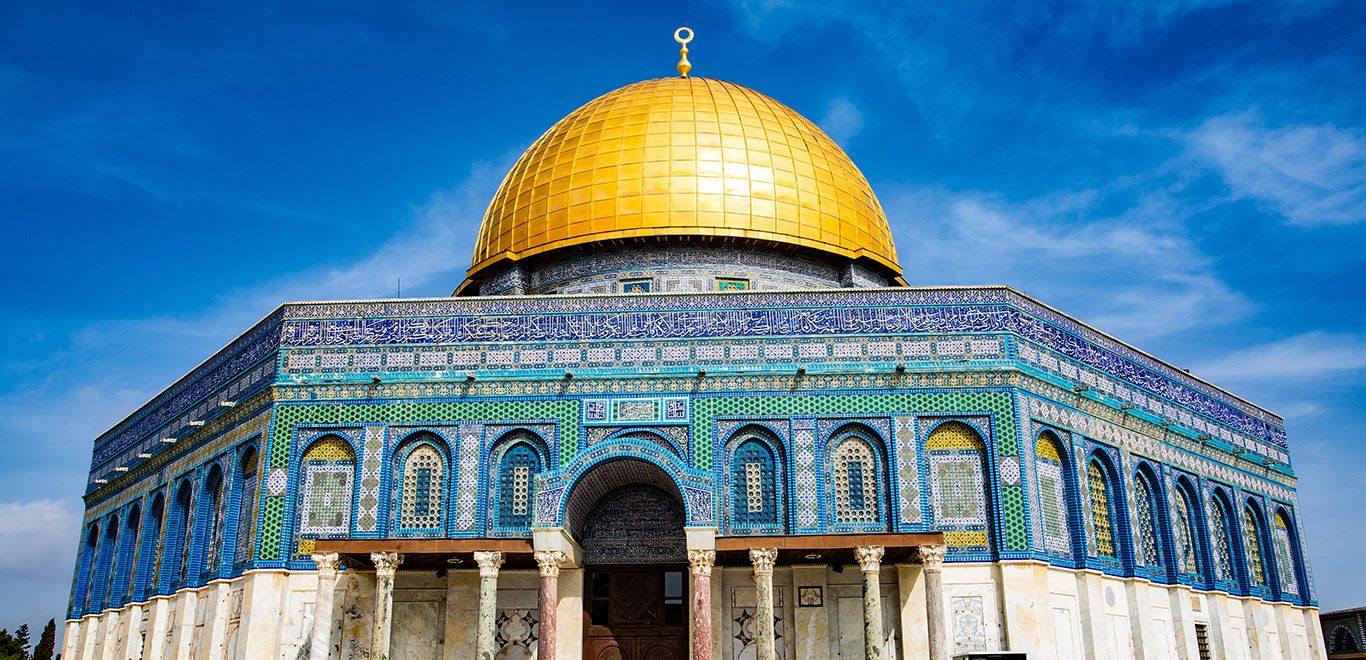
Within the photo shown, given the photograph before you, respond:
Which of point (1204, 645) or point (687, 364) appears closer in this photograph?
point (687, 364)

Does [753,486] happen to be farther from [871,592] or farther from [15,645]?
[15,645]

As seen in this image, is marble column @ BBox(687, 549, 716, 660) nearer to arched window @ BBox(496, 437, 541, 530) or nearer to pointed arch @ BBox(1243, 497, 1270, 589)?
arched window @ BBox(496, 437, 541, 530)

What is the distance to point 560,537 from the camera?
16.9m

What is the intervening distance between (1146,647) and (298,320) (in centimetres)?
1390

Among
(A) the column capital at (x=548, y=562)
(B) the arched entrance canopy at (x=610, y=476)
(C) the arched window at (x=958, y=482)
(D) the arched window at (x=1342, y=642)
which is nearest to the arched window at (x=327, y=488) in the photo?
(A) the column capital at (x=548, y=562)

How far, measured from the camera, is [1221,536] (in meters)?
22.8

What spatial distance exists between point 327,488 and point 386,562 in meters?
2.31

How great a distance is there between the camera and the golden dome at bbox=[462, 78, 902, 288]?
22.6 metres

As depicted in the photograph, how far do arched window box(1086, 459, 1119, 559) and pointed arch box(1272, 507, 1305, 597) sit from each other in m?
6.58

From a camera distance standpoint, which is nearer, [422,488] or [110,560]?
[422,488]

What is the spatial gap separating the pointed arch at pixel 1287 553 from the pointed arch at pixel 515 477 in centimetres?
1487

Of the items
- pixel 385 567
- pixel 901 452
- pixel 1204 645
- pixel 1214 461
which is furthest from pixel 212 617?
pixel 1214 461

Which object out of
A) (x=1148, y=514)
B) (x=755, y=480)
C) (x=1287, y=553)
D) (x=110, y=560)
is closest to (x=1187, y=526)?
(x=1148, y=514)

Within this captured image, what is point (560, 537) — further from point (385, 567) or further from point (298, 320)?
point (298, 320)
